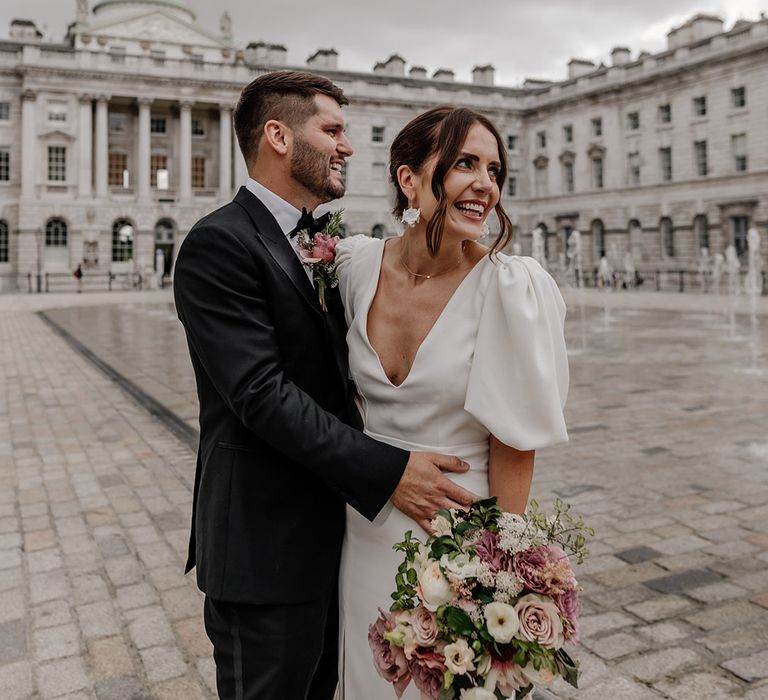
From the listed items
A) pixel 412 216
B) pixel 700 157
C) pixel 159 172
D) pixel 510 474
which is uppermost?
pixel 159 172

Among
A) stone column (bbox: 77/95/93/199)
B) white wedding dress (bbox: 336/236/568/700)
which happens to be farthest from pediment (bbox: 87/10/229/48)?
white wedding dress (bbox: 336/236/568/700)

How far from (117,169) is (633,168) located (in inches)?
1357

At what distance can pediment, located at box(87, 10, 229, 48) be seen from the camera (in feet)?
180

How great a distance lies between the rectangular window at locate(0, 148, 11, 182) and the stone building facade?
87mm

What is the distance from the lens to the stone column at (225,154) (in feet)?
171

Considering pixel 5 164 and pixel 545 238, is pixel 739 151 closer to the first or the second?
pixel 545 238

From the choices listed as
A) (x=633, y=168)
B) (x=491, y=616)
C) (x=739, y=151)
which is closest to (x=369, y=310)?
(x=491, y=616)

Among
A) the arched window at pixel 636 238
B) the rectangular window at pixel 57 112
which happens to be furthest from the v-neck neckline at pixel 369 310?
the rectangular window at pixel 57 112

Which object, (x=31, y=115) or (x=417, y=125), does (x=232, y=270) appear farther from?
(x=31, y=115)

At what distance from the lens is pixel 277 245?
215cm

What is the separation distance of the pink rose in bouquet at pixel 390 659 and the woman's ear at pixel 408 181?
1.10 metres

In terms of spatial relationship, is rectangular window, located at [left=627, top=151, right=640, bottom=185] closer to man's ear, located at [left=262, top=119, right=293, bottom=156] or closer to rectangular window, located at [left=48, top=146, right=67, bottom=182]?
rectangular window, located at [left=48, top=146, right=67, bottom=182]

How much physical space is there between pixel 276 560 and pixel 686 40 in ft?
176

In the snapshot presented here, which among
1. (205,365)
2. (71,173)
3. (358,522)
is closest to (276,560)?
(358,522)
